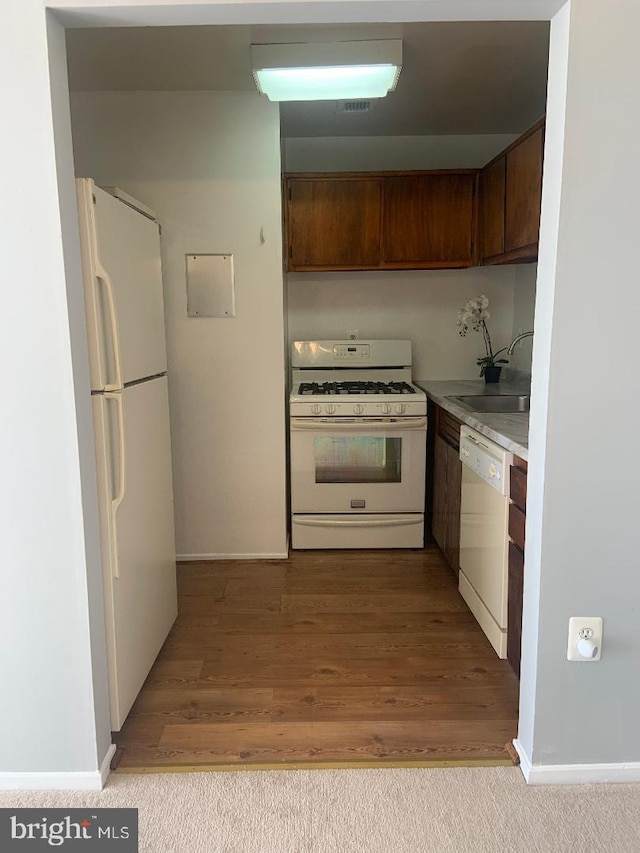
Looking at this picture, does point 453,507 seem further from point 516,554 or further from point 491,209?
point 491,209

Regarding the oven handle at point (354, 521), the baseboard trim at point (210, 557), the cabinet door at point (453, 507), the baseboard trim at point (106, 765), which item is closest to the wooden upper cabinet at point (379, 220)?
the cabinet door at point (453, 507)

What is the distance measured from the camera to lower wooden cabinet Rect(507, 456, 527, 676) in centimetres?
206

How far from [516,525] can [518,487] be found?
145mm

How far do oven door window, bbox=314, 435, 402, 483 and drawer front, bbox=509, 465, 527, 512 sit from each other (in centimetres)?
129

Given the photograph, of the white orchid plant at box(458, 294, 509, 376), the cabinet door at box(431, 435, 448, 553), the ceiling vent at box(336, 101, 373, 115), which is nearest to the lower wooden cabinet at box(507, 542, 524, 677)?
the cabinet door at box(431, 435, 448, 553)

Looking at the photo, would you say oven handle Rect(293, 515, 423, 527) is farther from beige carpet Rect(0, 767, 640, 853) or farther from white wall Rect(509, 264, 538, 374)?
beige carpet Rect(0, 767, 640, 853)

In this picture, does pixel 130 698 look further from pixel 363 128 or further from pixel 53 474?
pixel 363 128

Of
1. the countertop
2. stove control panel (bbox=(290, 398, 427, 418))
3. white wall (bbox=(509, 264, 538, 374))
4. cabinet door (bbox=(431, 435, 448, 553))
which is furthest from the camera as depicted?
white wall (bbox=(509, 264, 538, 374))

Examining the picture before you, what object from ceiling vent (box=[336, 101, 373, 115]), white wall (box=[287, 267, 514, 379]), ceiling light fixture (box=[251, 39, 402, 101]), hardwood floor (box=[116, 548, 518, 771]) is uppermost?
ceiling vent (box=[336, 101, 373, 115])

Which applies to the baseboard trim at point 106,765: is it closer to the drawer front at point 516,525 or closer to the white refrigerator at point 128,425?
the white refrigerator at point 128,425

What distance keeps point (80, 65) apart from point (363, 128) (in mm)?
1637

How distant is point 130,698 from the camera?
2039 millimetres

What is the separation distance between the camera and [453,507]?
3.03 metres

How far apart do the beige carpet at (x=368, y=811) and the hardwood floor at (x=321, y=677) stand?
78mm
